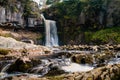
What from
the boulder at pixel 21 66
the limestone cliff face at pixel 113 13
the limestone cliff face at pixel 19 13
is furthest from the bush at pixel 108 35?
the boulder at pixel 21 66

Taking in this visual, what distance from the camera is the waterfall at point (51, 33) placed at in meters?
88.6

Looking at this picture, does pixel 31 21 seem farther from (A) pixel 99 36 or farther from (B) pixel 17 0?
(A) pixel 99 36

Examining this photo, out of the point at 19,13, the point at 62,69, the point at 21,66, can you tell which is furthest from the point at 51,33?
the point at 62,69

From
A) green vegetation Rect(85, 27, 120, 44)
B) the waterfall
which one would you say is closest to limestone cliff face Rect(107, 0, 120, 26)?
green vegetation Rect(85, 27, 120, 44)

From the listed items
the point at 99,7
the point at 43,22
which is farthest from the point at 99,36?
the point at 43,22

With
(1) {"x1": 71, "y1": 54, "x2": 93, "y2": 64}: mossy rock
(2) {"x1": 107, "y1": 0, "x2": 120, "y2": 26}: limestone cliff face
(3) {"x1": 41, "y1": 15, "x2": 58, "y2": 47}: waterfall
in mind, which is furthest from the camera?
(3) {"x1": 41, "y1": 15, "x2": 58, "y2": 47}: waterfall

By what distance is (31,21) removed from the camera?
9112 cm

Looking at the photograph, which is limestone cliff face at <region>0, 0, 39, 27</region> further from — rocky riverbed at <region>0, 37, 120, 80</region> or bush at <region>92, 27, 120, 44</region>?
rocky riverbed at <region>0, 37, 120, 80</region>

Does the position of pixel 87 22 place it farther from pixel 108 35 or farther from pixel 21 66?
pixel 21 66

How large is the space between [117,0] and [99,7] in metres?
6.66

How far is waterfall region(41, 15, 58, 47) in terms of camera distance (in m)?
88.6

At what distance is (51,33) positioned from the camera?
298 ft

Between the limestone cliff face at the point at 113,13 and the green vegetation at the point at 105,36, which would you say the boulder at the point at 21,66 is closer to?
the green vegetation at the point at 105,36

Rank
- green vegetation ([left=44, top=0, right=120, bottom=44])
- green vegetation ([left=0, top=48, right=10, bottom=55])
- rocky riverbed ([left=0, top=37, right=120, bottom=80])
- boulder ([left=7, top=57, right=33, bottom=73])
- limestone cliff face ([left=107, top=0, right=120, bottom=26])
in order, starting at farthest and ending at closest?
1. green vegetation ([left=44, top=0, right=120, bottom=44])
2. limestone cliff face ([left=107, top=0, right=120, bottom=26])
3. green vegetation ([left=0, top=48, right=10, bottom=55])
4. boulder ([left=7, top=57, right=33, bottom=73])
5. rocky riverbed ([left=0, top=37, right=120, bottom=80])
